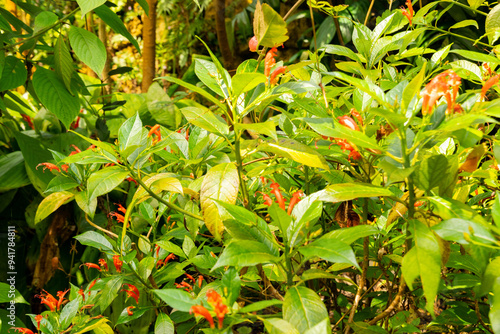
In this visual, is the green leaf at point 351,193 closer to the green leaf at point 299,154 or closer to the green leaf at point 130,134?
the green leaf at point 299,154

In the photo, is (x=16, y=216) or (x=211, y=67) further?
(x=16, y=216)

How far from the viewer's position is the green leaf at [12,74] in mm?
1017

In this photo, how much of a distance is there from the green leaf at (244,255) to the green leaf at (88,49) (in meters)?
0.67

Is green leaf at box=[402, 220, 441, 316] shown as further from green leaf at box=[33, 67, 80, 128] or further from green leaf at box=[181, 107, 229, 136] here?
green leaf at box=[33, 67, 80, 128]

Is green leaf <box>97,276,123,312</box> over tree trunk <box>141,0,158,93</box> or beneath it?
beneath

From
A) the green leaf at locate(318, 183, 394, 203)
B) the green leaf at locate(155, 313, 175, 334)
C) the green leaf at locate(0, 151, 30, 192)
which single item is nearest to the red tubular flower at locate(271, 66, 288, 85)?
the green leaf at locate(318, 183, 394, 203)

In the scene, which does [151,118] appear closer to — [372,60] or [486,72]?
[372,60]

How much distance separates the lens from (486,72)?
71 cm

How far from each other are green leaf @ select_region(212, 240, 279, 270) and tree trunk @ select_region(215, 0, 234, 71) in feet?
5.26

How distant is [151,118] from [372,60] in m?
1.20

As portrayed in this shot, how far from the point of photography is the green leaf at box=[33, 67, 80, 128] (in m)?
1.00

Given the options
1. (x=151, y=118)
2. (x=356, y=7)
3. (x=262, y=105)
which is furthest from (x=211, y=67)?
(x=356, y=7)

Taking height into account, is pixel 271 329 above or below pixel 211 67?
below

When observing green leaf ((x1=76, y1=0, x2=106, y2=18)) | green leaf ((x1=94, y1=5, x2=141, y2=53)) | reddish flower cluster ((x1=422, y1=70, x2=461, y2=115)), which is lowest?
reddish flower cluster ((x1=422, y1=70, x2=461, y2=115))
